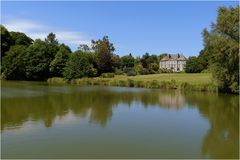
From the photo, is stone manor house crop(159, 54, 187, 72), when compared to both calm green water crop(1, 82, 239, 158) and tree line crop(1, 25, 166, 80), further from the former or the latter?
calm green water crop(1, 82, 239, 158)

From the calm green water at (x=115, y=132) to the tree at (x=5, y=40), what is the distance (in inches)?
1784

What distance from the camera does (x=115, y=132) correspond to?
15477 millimetres

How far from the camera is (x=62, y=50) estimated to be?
61.6 m

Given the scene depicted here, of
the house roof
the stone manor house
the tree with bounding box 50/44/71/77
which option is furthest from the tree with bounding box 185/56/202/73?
the house roof

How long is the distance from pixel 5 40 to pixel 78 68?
2135cm

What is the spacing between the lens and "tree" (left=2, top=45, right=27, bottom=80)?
5912 cm

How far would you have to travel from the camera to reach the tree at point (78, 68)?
5547 centimetres

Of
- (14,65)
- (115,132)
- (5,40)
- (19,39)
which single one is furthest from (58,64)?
(115,132)

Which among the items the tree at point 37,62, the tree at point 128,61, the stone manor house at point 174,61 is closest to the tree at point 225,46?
the tree at point 37,62

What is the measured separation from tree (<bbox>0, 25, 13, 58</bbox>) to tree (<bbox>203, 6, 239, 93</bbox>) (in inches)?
1667

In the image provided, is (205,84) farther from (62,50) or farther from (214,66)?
(62,50)

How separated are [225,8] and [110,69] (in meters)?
32.2

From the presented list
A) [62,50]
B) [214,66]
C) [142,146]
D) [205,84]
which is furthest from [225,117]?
[62,50]

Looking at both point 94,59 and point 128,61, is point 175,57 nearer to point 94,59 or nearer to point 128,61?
point 128,61
